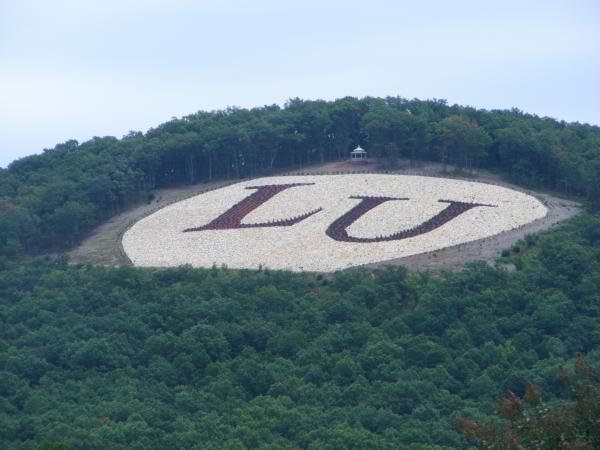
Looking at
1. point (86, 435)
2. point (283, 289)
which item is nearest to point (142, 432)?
point (86, 435)

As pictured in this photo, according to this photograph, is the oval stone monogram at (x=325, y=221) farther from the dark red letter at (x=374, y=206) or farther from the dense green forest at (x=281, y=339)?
the dense green forest at (x=281, y=339)

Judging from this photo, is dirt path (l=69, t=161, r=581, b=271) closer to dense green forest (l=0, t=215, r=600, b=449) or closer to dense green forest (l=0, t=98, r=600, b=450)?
dense green forest (l=0, t=98, r=600, b=450)

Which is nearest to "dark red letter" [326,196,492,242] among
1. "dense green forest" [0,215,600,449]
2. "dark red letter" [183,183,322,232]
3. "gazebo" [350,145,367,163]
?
"dark red letter" [183,183,322,232]

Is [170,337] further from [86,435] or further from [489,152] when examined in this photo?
[489,152]

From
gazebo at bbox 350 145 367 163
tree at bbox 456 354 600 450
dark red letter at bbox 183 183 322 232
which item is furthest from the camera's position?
gazebo at bbox 350 145 367 163

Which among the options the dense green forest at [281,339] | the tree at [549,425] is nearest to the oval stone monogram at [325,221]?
the dense green forest at [281,339]
